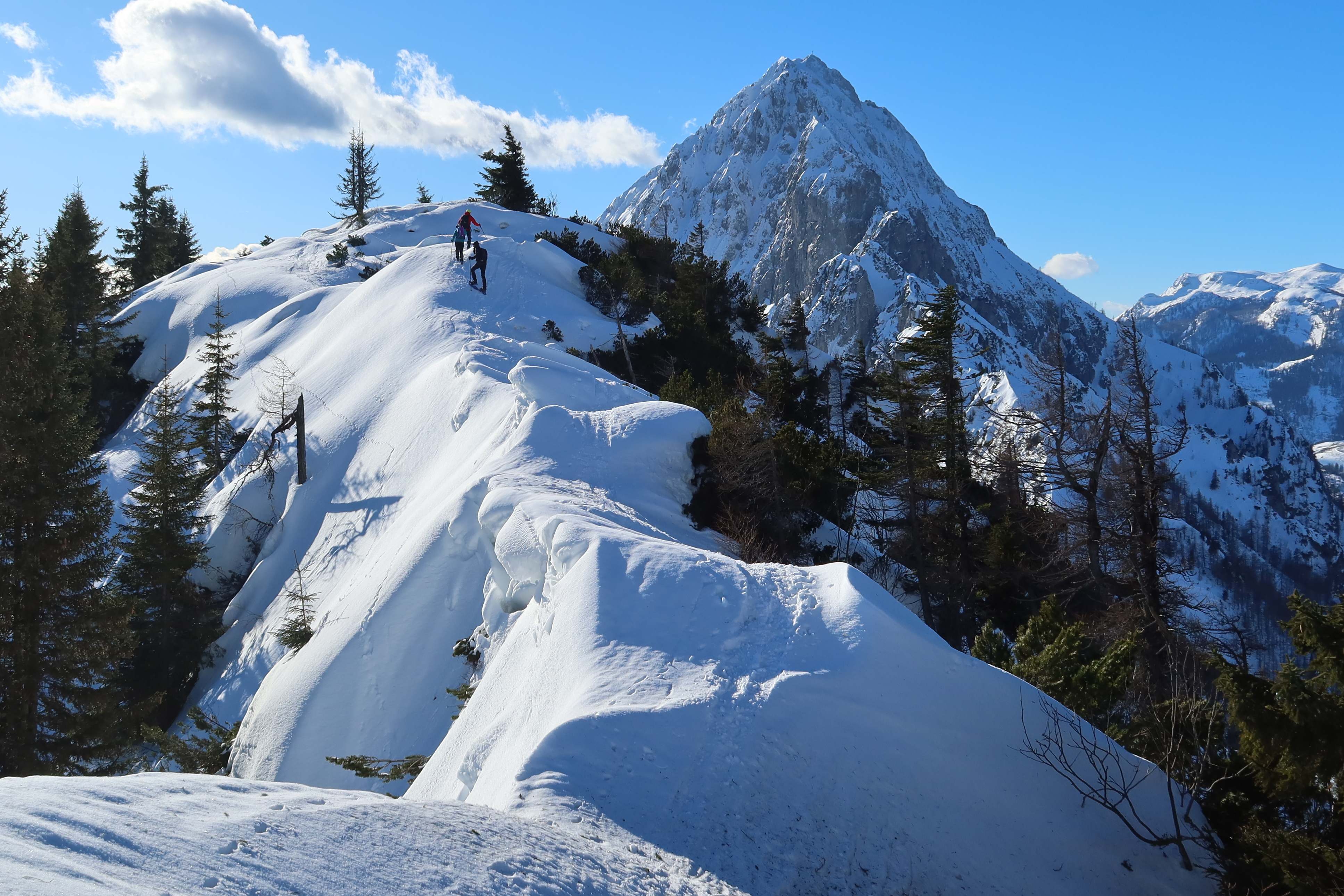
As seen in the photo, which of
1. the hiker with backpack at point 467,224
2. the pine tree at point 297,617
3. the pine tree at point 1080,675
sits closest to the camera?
the pine tree at point 1080,675

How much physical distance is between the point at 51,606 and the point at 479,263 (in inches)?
694

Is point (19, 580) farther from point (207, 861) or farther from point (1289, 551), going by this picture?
point (1289, 551)

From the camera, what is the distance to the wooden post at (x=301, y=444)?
71.6 ft

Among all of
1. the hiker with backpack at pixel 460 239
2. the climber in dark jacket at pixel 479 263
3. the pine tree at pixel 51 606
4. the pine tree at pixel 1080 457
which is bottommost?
the pine tree at pixel 51 606

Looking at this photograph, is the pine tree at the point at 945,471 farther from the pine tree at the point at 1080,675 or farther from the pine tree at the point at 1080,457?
the pine tree at the point at 1080,675

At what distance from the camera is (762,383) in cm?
2909

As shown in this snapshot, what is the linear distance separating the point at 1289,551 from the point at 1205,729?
8123 inches

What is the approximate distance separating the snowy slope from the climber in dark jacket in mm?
24369

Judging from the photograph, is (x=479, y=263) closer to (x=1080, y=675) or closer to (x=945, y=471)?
(x=945, y=471)

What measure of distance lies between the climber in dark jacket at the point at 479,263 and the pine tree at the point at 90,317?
19.6 metres

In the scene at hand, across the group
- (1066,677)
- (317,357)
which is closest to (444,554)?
(1066,677)

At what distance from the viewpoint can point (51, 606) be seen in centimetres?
1588

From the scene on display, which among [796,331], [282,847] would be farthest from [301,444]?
[796,331]

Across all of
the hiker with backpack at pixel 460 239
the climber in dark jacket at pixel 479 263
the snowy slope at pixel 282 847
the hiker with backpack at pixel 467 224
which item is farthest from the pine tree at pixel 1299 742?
the hiker with backpack at pixel 460 239
